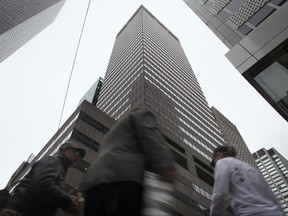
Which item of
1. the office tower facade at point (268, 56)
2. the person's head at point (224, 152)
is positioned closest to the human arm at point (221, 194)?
the person's head at point (224, 152)

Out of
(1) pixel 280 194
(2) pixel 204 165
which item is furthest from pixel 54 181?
(1) pixel 280 194

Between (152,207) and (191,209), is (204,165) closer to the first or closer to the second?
→ (191,209)

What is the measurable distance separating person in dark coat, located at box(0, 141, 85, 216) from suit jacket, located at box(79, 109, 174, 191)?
0.65 metres

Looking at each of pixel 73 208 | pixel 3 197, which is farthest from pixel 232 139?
pixel 3 197

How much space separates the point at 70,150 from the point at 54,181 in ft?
2.15

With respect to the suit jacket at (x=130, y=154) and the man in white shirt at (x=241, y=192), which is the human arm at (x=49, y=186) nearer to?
the suit jacket at (x=130, y=154)

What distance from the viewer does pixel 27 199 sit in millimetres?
2727

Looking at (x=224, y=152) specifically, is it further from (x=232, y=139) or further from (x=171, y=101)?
(x=232, y=139)

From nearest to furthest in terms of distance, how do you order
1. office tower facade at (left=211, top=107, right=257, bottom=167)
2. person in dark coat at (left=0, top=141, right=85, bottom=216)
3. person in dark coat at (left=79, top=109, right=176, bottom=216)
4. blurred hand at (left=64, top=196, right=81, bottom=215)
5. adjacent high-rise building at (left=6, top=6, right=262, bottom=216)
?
1. person in dark coat at (left=79, top=109, right=176, bottom=216)
2. person in dark coat at (left=0, top=141, right=85, bottom=216)
3. blurred hand at (left=64, top=196, right=81, bottom=215)
4. adjacent high-rise building at (left=6, top=6, right=262, bottom=216)
5. office tower facade at (left=211, top=107, right=257, bottom=167)

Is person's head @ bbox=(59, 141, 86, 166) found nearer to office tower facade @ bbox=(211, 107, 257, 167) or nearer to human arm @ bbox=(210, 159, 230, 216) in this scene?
human arm @ bbox=(210, 159, 230, 216)

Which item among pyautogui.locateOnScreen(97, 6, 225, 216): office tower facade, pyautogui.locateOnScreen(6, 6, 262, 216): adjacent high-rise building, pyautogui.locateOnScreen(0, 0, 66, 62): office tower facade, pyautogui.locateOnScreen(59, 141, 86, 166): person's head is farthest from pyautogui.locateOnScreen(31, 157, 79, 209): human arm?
pyautogui.locateOnScreen(0, 0, 66, 62): office tower facade

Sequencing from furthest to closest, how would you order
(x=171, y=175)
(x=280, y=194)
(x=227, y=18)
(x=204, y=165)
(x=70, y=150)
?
(x=280, y=194), (x=204, y=165), (x=227, y=18), (x=70, y=150), (x=171, y=175)

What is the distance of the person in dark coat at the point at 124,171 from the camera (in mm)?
1996

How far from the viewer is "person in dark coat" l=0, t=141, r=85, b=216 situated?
2.68 metres
